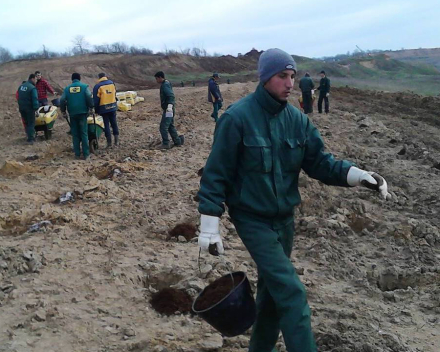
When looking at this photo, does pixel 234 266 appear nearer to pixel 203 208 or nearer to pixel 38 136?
pixel 203 208

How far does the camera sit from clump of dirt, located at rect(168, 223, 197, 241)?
5.66 m

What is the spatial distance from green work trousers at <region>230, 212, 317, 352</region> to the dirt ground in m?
0.74

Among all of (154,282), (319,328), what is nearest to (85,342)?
(154,282)

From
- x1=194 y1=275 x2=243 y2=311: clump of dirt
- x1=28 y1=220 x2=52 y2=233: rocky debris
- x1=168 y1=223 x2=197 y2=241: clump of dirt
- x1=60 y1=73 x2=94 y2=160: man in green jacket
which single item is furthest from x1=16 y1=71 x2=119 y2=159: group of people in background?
x1=194 y1=275 x2=243 y2=311: clump of dirt

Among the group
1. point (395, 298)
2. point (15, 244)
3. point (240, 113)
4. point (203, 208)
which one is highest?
point (240, 113)

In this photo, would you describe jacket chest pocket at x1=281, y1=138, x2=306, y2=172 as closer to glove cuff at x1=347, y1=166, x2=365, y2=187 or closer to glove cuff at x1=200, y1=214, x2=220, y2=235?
glove cuff at x1=347, y1=166, x2=365, y2=187

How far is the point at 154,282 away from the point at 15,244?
Answer: 1551 millimetres

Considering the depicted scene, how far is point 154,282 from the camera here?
4.60 metres

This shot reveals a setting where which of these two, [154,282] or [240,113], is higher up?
[240,113]

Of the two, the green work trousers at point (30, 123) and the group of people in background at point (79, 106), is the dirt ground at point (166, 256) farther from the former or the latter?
the green work trousers at point (30, 123)

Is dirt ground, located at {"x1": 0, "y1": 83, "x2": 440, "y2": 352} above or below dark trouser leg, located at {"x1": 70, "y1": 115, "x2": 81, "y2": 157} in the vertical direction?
below

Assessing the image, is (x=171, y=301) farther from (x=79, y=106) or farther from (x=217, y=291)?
(x=79, y=106)

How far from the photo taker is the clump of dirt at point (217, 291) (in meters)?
3.29

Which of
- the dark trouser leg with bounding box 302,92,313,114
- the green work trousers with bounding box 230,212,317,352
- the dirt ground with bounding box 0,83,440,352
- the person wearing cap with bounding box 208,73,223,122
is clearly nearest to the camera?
the green work trousers with bounding box 230,212,317,352
